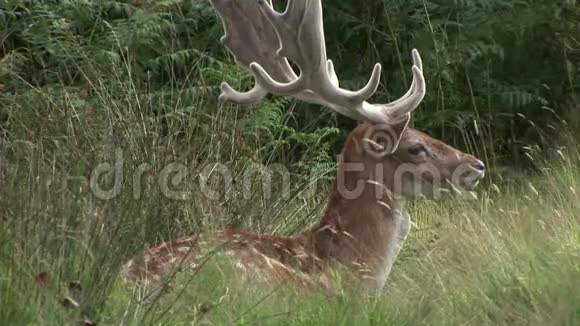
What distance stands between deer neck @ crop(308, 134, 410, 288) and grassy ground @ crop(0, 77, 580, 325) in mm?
162

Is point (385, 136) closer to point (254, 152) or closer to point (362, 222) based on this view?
point (362, 222)

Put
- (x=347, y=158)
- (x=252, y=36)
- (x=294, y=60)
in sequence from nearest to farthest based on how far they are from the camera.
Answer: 1. (x=294, y=60)
2. (x=347, y=158)
3. (x=252, y=36)

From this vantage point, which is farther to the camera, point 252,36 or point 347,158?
point 252,36

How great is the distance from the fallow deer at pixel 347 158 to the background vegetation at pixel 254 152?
23 centimetres

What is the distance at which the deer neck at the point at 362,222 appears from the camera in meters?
Answer: 6.34

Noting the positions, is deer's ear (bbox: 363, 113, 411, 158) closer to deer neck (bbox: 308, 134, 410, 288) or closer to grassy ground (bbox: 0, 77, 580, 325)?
deer neck (bbox: 308, 134, 410, 288)

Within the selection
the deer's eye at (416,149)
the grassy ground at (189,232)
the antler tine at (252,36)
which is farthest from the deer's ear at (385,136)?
the antler tine at (252,36)

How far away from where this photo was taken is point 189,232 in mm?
6785

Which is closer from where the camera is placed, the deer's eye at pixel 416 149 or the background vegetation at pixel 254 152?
the background vegetation at pixel 254 152

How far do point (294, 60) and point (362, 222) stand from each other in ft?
2.76

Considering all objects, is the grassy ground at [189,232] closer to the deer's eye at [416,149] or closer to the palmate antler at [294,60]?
the deer's eye at [416,149]

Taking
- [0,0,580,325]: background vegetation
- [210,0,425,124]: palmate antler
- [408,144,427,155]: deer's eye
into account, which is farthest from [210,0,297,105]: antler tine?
[408,144,427,155]: deer's eye

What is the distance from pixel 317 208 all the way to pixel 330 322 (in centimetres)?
297

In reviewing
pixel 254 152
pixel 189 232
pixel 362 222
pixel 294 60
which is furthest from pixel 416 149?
pixel 254 152
